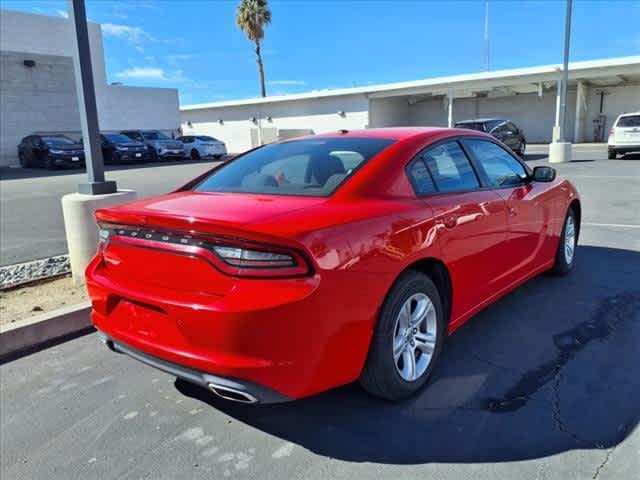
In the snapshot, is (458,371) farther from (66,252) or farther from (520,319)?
(66,252)

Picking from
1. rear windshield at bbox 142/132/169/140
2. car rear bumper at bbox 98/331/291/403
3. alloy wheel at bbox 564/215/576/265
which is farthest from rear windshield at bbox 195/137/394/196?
rear windshield at bbox 142/132/169/140

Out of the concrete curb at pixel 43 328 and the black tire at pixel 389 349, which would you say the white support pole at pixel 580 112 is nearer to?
the black tire at pixel 389 349

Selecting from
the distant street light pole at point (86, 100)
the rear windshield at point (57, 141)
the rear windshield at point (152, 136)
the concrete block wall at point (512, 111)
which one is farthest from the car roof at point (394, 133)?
the concrete block wall at point (512, 111)

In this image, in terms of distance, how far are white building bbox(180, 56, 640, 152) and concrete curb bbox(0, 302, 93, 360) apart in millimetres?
26534

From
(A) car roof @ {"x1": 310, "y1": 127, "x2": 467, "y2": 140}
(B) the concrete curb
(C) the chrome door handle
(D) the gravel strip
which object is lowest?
(B) the concrete curb

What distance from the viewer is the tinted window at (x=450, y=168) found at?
3.33m

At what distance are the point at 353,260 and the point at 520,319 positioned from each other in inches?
87.7

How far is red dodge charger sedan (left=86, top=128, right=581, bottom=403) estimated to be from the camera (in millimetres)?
2299

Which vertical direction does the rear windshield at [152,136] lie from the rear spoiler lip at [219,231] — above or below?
above

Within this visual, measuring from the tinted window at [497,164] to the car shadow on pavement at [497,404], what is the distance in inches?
44.3

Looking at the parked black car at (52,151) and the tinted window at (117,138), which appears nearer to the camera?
the parked black car at (52,151)

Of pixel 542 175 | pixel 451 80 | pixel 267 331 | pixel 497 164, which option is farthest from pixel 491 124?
pixel 267 331

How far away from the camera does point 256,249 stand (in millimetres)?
2320

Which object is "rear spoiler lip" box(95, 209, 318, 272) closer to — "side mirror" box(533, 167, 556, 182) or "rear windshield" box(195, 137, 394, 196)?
"rear windshield" box(195, 137, 394, 196)
